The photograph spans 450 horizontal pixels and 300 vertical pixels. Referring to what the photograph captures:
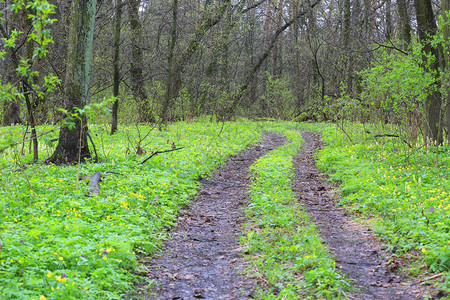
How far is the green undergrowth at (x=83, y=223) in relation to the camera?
3256 millimetres

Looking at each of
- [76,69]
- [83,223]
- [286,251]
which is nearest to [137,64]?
[76,69]

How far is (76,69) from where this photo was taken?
8180 millimetres

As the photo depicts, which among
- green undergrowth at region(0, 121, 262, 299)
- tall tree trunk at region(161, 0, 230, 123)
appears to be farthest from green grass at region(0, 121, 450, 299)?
tall tree trunk at region(161, 0, 230, 123)

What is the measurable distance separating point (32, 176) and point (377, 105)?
1018 centimetres

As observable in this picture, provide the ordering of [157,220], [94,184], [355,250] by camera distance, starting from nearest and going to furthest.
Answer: [355,250] → [157,220] → [94,184]

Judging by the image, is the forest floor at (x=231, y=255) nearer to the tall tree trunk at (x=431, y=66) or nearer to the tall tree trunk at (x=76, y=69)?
the tall tree trunk at (x=76, y=69)

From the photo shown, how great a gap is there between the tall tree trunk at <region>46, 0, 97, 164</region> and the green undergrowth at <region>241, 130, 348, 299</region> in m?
4.35

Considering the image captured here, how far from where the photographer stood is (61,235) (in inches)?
160

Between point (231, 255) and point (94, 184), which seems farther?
point (94, 184)

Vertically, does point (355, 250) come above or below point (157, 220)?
below

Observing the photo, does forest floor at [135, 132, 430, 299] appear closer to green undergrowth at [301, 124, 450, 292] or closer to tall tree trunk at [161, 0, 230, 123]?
green undergrowth at [301, 124, 450, 292]

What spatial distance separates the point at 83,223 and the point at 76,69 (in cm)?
491

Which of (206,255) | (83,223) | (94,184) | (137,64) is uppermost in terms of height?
(137,64)

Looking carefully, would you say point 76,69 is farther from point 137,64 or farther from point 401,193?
point 137,64
